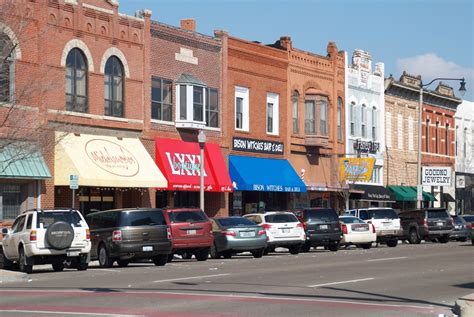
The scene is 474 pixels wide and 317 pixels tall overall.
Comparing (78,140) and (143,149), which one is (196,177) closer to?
(143,149)

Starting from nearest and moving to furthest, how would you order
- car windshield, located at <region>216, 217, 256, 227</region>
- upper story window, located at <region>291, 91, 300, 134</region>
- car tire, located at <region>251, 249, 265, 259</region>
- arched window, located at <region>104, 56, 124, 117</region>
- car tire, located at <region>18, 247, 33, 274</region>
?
car tire, located at <region>18, 247, 33, 274</region> < car windshield, located at <region>216, 217, 256, 227</region> < car tire, located at <region>251, 249, 265, 259</region> < arched window, located at <region>104, 56, 124, 117</region> < upper story window, located at <region>291, 91, 300, 134</region>

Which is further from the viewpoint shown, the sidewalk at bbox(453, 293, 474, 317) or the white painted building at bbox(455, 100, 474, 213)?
the white painted building at bbox(455, 100, 474, 213)

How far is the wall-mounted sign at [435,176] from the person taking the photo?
65938 mm

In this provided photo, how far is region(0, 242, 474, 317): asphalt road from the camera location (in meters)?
16.4

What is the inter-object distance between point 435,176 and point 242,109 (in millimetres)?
19985

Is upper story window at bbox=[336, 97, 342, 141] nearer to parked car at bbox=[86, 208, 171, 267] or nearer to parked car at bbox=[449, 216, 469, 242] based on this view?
parked car at bbox=[449, 216, 469, 242]

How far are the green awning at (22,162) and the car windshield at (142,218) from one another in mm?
5251

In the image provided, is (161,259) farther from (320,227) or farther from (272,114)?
(272,114)

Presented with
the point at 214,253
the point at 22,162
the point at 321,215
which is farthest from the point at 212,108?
the point at 214,253

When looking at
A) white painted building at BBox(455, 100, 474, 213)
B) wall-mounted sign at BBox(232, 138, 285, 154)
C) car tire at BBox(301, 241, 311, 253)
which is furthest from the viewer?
white painted building at BBox(455, 100, 474, 213)

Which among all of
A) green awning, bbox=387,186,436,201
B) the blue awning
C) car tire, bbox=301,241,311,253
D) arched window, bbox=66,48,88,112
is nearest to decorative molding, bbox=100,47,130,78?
arched window, bbox=66,48,88,112

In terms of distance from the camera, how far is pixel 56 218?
93.3 ft

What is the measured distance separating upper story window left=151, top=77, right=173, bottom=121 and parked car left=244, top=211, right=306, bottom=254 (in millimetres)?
9452

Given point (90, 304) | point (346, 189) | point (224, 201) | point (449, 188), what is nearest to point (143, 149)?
point (224, 201)
